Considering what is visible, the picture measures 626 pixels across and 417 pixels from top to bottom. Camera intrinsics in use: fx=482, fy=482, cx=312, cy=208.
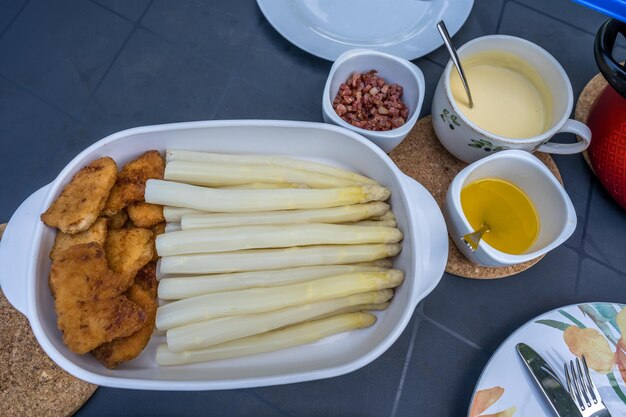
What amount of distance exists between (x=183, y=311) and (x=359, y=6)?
0.65 metres

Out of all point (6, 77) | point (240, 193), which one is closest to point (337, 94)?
point (240, 193)

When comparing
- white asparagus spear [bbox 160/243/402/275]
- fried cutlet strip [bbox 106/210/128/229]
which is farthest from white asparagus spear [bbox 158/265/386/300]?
fried cutlet strip [bbox 106/210/128/229]

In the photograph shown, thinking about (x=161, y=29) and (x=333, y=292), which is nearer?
(x=333, y=292)

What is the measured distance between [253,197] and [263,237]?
64mm

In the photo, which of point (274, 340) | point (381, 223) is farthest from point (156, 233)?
point (381, 223)

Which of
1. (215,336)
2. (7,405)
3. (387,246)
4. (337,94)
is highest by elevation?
(337,94)

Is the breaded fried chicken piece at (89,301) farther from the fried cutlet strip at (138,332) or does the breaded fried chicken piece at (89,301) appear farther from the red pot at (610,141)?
the red pot at (610,141)

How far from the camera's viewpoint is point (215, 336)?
660mm

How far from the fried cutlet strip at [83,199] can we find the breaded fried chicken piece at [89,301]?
1.3 inches

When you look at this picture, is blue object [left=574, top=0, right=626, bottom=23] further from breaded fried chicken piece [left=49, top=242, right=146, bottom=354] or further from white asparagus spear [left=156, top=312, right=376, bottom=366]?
breaded fried chicken piece [left=49, top=242, right=146, bottom=354]

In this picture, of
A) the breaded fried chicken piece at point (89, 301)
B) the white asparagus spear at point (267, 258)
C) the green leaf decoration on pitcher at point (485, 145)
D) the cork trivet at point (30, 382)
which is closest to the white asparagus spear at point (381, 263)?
the white asparagus spear at point (267, 258)

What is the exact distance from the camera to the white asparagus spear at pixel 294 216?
2.33 ft

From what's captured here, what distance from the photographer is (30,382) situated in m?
0.69

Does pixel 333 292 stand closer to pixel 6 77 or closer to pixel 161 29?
pixel 161 29
